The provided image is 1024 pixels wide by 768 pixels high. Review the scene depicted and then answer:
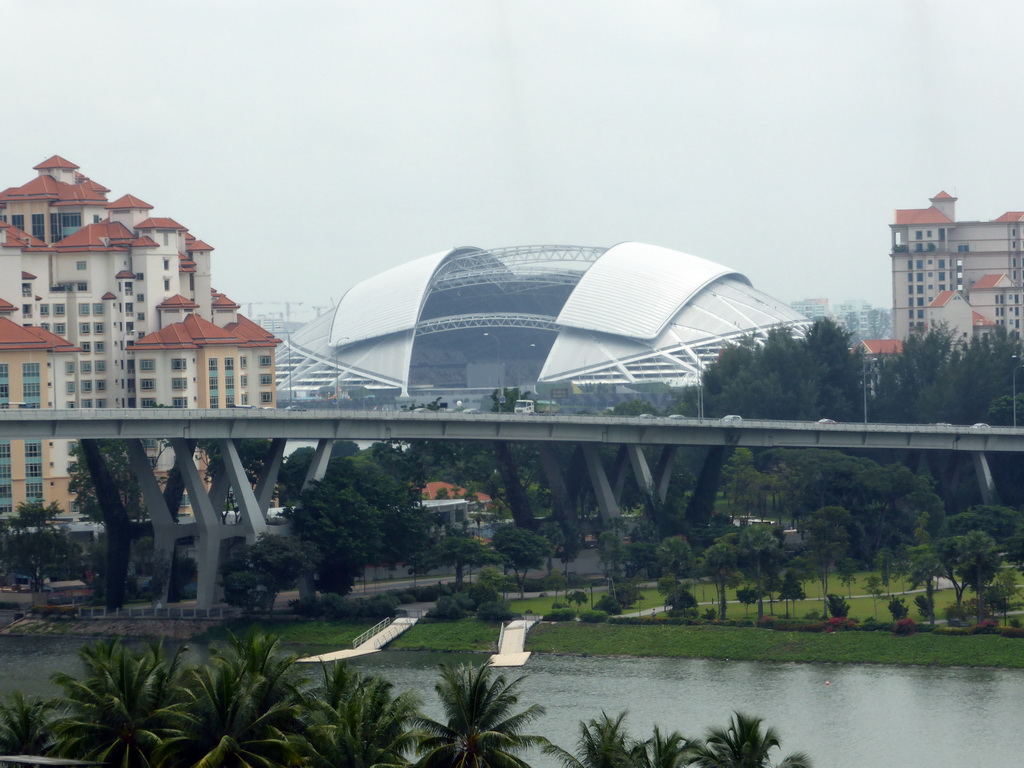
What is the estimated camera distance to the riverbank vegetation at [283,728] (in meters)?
26.7

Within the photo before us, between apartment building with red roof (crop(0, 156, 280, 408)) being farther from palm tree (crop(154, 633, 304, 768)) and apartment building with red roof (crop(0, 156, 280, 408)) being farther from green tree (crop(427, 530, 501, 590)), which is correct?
palm tree (crop(154, 633, 304, 768))

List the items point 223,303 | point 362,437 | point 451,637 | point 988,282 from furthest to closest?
1. point 988,282
2. point 223,303
3. point 362,437
4. point 451,637

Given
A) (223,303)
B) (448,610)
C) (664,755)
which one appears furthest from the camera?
(223,303)

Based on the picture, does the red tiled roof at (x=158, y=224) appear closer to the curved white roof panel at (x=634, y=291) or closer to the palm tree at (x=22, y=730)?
the curved white roof panel at (x=634, y=291)

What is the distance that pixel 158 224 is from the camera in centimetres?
8975

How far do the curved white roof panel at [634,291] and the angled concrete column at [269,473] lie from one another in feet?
240

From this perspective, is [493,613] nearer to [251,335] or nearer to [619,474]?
[619,474]

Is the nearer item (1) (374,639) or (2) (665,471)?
(1) (374,639)

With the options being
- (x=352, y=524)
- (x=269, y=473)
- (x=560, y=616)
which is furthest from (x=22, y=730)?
(x=269, y=473)

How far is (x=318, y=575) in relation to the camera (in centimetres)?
6197

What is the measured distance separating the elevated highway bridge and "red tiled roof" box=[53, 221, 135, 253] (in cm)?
2341

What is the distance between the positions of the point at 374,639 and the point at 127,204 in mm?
42666

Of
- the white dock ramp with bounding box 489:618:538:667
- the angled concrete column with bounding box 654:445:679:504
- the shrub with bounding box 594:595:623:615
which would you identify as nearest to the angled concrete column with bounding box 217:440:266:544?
the white dock ramp with bounding box 489:618:538:667

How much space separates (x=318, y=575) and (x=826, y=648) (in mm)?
19425
